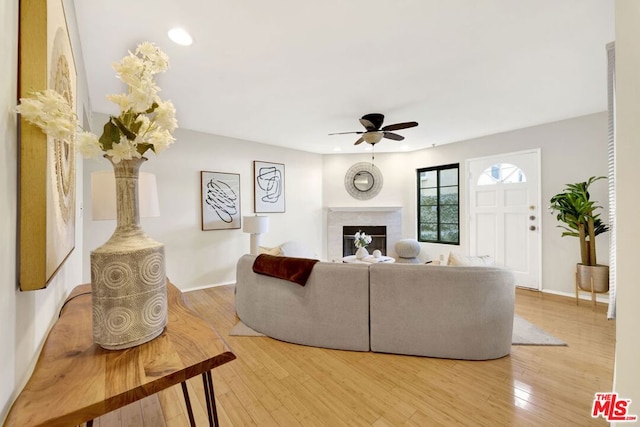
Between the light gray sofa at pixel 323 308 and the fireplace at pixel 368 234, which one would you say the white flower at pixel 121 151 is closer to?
the light gray sofa at pixel 323 308

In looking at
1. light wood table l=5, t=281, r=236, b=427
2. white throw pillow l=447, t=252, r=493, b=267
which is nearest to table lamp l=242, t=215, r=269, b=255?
white throw pillow l=447, t=252, r=493, b=267

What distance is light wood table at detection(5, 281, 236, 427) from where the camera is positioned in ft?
1.86

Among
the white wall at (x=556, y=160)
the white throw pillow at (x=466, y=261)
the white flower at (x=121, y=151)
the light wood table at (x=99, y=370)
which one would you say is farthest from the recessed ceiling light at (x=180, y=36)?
the white wall at (x=556, y=160)

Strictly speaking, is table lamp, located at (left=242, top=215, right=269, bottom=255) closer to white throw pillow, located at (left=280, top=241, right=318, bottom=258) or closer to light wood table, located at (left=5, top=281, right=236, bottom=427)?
white throw pillow, located at (left=280, top=241, right=318, bottom=258)

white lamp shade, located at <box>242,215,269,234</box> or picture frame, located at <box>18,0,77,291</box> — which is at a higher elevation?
picture frame, located at <box>18,0,77,291</box>

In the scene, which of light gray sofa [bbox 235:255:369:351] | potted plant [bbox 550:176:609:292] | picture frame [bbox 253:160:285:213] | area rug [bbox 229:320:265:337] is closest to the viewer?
light gray sofa [bbox 235:255:369:351]

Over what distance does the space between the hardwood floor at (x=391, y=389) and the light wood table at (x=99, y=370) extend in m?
0.86

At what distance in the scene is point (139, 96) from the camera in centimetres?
78

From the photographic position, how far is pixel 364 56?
2.19m

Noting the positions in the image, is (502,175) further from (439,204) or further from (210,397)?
(210,397)

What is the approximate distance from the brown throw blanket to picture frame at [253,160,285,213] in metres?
2.33

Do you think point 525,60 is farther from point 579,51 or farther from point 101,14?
point 101,14

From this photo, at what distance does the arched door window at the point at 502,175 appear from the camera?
13.8 ft

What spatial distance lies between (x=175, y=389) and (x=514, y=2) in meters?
3.32
